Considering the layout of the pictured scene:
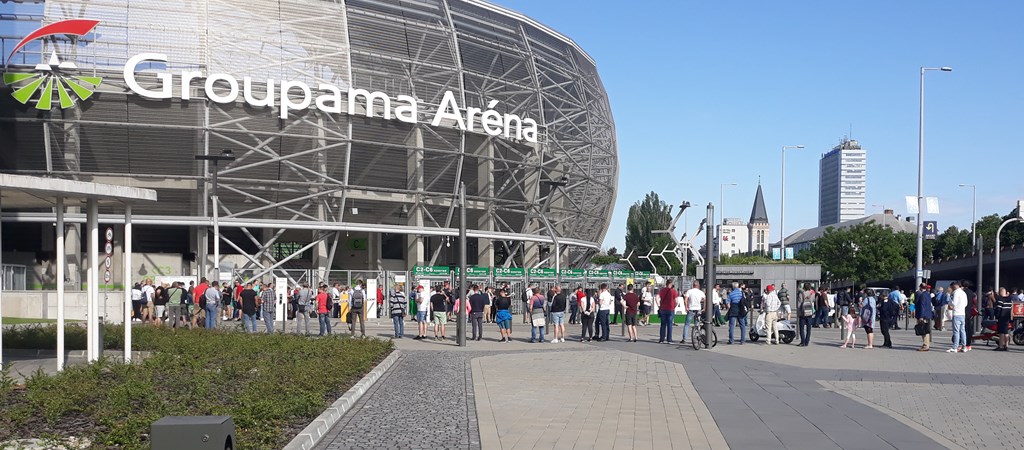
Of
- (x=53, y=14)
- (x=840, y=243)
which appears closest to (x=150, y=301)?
(x=53, y=14)

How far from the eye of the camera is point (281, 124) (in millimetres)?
43438

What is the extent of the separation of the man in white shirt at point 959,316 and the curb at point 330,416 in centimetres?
1345

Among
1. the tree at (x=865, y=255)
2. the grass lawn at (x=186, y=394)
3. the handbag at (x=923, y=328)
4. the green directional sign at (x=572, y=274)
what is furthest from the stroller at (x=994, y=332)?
the tree at (x=865, y=255)

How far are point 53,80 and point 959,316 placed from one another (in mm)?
34468

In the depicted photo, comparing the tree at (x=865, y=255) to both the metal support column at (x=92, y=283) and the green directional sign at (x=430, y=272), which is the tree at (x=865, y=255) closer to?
the green directional sign at (x=430, y=272)

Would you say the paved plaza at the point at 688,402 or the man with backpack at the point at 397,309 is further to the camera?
the man with backpack at the point at 397,309

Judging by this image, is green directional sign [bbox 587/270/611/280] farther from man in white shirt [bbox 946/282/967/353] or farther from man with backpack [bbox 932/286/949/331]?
man in white shirt [bbox 946/282/967/353]

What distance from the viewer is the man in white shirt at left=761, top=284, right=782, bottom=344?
24422 millimetres

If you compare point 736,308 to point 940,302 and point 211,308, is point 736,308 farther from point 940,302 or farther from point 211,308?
point 211,308

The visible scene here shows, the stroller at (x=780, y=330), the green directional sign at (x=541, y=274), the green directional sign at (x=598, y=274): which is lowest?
the stroller at (x=780, y=330)

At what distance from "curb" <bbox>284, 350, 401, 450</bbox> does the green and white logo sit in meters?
30.0

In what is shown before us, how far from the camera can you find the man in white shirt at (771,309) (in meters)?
24.4

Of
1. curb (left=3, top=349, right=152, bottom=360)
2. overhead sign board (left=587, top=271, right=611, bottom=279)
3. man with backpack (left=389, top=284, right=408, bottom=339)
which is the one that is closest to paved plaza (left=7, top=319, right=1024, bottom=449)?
curb (left=3, top=349, right=152, bottom=360)

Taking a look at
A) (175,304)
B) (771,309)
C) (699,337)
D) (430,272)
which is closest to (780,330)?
(771,309)
